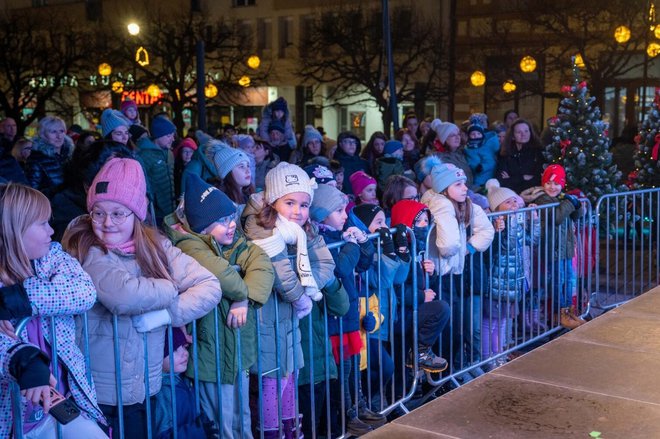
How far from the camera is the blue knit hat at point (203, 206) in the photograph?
5.22 metres

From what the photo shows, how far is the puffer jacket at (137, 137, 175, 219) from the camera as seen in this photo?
1002 centimetres

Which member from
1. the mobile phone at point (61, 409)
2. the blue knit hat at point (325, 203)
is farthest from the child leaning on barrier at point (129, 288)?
the blue knit hat at point (325, 203)

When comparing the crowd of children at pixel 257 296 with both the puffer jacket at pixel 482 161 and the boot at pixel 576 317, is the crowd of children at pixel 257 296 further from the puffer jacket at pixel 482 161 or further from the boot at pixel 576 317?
the puffer jacket at pixel 482 161

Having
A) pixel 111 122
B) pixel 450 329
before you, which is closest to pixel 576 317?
pixel 450 329

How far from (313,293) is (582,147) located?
8841mm

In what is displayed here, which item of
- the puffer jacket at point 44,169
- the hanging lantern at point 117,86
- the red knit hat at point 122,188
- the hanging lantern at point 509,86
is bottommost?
the red knit hat at point 122,188

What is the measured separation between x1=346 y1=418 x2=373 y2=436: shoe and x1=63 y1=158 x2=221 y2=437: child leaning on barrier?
175 centimetres

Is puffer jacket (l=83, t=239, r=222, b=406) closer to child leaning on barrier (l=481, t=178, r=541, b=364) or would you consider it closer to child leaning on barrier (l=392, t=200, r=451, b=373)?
child leaning on barrier (l=392, t=200, r=451, b=373)

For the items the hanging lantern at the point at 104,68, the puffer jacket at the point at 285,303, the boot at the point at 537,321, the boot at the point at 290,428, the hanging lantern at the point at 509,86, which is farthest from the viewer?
the hanging lantern at the point at 104,68

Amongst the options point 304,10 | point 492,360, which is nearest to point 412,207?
point 492,360

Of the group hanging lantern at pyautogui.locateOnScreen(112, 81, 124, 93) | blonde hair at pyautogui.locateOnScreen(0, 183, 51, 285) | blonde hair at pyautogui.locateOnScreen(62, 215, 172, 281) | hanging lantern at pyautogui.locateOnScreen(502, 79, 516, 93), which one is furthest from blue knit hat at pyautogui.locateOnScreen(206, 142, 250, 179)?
hanging lantern at pyautogui.locateOnScreen(112, 81, 124, 93)

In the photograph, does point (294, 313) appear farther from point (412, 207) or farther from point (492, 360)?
point (492, 360)

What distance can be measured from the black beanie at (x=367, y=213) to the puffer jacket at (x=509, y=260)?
1294 mm

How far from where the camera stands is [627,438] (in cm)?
468
